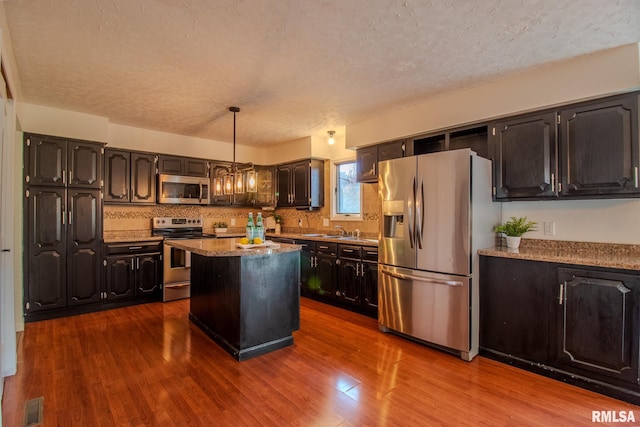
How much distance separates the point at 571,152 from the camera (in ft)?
8.91

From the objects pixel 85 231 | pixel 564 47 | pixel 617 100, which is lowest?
pixel 85 231

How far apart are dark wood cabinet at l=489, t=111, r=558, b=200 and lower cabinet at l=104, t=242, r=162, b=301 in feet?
14.5

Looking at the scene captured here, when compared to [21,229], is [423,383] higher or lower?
lower

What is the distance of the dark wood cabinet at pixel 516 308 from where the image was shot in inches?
103

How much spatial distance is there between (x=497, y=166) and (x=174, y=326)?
3.80 metres

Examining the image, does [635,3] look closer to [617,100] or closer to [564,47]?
[564,47]

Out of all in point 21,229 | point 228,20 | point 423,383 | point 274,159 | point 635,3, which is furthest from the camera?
point 274,159

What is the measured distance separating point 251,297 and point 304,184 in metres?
2.85

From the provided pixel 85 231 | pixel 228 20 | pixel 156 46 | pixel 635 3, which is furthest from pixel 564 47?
pixel 85 231

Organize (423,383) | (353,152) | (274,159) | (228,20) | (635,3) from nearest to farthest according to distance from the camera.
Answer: (635,3) → (228,20) → (423,383) → (353,152) → (274,159)

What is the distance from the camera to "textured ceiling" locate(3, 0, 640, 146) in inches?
81.0

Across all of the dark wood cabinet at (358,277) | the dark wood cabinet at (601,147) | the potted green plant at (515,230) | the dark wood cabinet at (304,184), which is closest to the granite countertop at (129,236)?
the dark wood cabinet at (304,184)

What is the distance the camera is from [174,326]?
3.65 meters

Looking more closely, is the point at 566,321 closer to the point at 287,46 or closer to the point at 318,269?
the point at 318,269
